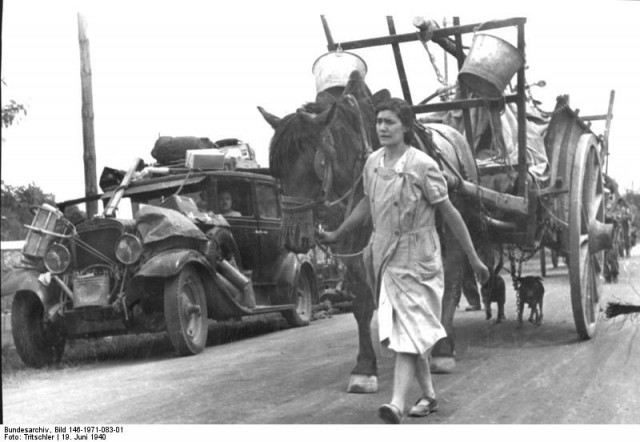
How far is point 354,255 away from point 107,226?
3238 millimetres

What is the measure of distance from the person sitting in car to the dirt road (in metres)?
1.77

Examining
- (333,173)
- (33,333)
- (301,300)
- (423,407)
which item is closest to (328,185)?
(333,173)

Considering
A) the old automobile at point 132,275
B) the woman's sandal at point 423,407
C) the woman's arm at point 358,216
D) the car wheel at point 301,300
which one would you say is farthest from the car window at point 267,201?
the woman's sandal at point 423,407

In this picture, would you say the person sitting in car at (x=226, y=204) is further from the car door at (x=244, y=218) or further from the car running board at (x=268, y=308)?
the car running board at (x=268, y=308)

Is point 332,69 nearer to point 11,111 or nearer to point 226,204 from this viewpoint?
point 11,111

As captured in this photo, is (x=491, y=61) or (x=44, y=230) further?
(x=44, y=230)

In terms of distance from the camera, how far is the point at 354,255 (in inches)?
195

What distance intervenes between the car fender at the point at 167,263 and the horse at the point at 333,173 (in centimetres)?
256

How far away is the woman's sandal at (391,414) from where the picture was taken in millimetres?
3855

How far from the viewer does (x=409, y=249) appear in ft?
13.6

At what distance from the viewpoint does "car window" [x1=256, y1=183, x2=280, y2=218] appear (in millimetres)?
9297

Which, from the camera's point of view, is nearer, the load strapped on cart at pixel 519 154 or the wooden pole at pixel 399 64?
the load strapped on cart at pixel 519 154

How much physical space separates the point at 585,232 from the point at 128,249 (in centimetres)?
385

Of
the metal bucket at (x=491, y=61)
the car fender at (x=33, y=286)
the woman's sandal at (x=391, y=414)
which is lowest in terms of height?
the woman's sandal at (x=391, y=414)
